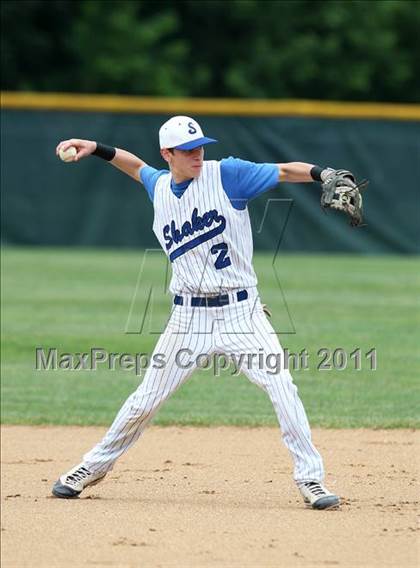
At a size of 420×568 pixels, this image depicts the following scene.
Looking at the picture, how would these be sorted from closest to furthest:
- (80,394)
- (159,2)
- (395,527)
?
(395,527) → (80,394) → (159,2)

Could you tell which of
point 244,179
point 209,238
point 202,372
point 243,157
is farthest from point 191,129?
point 243,157

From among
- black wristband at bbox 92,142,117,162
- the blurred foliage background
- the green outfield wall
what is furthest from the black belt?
the blurred foliage background

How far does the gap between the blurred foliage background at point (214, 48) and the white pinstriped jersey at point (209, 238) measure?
19.9 m

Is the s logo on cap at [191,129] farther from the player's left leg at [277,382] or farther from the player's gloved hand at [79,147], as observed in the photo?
the player's left leg at [277,382]

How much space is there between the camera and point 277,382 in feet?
16.3

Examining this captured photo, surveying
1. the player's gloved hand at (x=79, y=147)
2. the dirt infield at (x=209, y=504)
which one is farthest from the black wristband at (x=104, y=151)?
the dirt infield at (x=209, y=504)

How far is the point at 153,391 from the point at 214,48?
22.2 metres

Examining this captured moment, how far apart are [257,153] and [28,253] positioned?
3.86 m

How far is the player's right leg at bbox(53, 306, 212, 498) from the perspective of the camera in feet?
16.7

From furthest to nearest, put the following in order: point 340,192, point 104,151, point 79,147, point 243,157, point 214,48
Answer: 1. point 214,48
2. point 243,157
3. point 104,151
4. point 79,147
5. point 340,192

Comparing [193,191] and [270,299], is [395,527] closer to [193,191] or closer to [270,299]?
[193,191]

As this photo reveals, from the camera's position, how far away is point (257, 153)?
679 inches

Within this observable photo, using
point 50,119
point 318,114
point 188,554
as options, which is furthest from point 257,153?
point 188,554

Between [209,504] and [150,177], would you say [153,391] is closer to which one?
[209,504]
